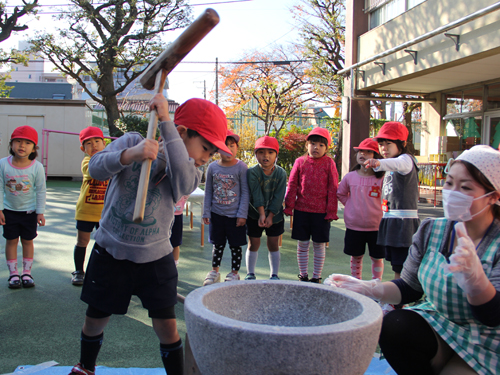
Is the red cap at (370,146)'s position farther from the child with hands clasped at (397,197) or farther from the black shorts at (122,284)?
the black shorts at (122,284)

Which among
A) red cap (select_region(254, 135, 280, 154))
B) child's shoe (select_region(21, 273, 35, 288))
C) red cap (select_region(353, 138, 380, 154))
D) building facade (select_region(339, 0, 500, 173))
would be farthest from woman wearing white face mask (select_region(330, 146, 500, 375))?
building facade (select_region(339, 0, 500, 173))

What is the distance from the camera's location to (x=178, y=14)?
1719 centimetres

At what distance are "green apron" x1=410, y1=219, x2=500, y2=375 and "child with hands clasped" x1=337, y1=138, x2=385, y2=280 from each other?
2093mm

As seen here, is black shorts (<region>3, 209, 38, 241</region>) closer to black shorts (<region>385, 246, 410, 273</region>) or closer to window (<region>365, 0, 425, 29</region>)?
black shorts (<region>385, 246, 410, 273</region>)

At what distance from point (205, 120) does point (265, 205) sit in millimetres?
2425

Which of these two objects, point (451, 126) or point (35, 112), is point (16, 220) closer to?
point (451, 126)

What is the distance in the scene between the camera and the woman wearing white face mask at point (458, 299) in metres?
1.56

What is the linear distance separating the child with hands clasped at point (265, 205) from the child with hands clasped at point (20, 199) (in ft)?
6.53

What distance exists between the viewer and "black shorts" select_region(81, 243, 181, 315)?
1.97 metres

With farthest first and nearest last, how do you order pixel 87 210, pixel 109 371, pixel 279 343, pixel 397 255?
pixel 87 210 < pixel 397 255 < pixel 109 371 < pixel 279 343

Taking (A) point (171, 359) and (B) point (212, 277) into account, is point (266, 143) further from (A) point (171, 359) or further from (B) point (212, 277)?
(A) point (171, 359)

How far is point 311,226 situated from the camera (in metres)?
4.29

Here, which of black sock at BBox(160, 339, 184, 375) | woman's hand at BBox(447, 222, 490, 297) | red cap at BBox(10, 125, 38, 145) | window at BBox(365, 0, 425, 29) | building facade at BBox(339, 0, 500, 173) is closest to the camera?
woman's hand at BBox(447, 222, 490, 297)

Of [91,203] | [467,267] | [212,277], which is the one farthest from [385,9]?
[467,267]
